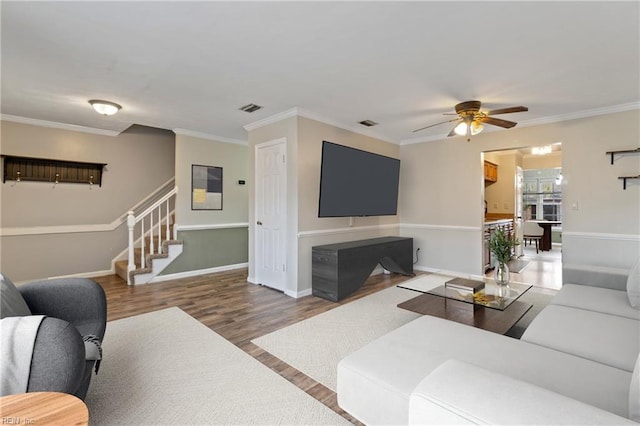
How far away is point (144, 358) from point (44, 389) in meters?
1.25

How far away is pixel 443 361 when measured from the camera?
1.48m

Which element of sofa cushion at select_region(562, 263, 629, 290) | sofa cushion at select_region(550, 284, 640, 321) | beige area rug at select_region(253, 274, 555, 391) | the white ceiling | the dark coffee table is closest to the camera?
the white ceiling

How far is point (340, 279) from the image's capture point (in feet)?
12.6

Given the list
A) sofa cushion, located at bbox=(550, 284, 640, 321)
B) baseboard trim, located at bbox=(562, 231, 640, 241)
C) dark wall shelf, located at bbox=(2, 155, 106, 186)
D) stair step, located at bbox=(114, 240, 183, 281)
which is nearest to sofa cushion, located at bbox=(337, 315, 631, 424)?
sofa cushion, located at bbox=(550, 284, 640, 321)

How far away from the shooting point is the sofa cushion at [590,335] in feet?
5.16

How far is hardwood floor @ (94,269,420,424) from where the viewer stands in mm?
2400

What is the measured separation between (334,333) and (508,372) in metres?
1.68

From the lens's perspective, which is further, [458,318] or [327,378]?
[458,318]

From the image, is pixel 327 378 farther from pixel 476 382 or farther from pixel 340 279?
pixel 340 279

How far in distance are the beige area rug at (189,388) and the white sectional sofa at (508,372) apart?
516mm

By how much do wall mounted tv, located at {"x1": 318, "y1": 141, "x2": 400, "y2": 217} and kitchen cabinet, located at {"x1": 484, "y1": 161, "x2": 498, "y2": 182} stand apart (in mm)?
2553

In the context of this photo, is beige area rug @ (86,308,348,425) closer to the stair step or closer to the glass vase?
the stair step

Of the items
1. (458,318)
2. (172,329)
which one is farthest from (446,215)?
(172,329)

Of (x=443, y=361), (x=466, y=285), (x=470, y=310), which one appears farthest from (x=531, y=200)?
(x=443, y=361)
